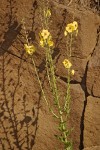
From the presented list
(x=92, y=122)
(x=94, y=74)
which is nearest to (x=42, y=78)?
(x=94, y=74)

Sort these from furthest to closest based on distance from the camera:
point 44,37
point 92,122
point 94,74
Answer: point 92,122 < point 94,74 < point 44,37

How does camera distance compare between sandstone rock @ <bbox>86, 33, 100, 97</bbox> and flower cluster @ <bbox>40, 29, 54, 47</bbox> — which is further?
sandstone rock @ <bbox>86, 33, 100, 97</bbox>

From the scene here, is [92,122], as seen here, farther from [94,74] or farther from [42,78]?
[42,78]

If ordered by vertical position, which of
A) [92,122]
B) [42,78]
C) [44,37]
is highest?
[44,37]

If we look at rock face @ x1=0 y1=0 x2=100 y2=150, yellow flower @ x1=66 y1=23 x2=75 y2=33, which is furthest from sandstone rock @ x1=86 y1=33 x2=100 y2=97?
yellow flower @ x1=66 y1=23 x2=75 y2=33

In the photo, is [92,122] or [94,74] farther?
[92,122]

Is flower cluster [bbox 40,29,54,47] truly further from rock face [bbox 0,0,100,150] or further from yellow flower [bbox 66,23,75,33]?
rock face [bbox 0,0,100,150]

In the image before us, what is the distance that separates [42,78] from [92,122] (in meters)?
0.57

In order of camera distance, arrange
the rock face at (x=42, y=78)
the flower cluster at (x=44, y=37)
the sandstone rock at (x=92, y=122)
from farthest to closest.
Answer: the sandstone rock at (x=92, y=122)
the rock face at (x=42, y=78)
the flower cluster at (x=44, y=37)

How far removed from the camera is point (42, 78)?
127 inches

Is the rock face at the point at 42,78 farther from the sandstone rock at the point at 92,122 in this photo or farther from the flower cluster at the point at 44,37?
the flower cluster at the point at 44,37

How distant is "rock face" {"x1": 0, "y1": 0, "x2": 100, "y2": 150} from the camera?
310 centimetres

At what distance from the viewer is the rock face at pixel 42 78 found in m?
3.10

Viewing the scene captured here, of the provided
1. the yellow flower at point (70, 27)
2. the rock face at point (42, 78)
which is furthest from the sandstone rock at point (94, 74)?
the yellow flower at point (70, 27)
